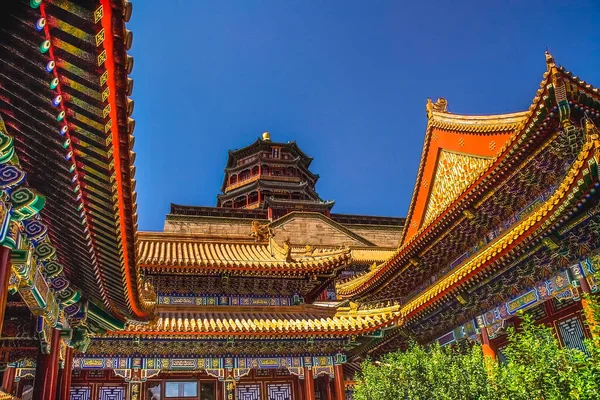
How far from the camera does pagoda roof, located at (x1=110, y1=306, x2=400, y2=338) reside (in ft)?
41.8

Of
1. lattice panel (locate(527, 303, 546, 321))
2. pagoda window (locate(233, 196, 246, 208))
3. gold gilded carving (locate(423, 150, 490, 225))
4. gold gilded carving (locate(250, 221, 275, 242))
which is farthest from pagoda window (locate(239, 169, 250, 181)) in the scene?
lattice panel (locate(527, 303, 546, 321))

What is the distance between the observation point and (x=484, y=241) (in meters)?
13.6

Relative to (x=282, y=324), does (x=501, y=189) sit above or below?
above

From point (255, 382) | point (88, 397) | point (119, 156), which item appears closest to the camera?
point (119, 156)

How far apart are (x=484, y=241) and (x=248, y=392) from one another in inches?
316

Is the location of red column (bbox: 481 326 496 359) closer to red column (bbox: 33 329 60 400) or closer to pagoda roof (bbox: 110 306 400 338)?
pagoda roof (bbox: 110 306 400 338)

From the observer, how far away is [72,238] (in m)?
5.93

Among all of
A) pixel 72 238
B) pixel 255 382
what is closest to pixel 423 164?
pixel 255 382

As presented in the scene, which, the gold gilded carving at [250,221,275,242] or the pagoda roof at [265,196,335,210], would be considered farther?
the pagoda roof at [265,196,335,210]

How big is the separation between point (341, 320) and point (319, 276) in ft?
5.97

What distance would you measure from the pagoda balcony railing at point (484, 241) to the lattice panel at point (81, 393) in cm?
879

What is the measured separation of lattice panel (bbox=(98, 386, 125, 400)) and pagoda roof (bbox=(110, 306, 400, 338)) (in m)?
1.87

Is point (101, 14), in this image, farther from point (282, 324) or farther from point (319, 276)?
point (319, 276)

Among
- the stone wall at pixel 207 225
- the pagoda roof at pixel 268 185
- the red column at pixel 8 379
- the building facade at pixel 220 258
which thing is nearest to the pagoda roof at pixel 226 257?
the building facade at pixel 220 258
